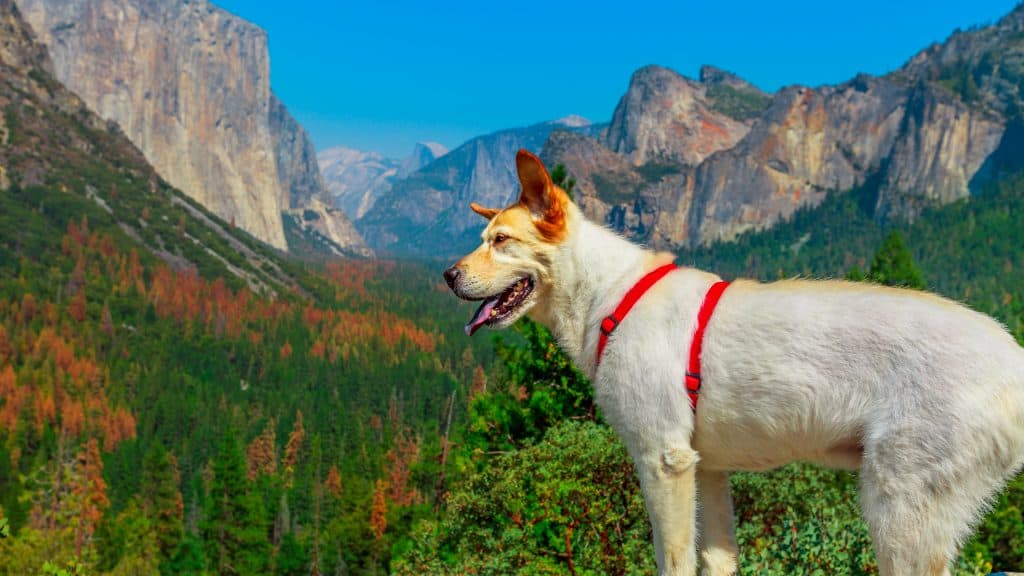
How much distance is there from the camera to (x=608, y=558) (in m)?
9.09

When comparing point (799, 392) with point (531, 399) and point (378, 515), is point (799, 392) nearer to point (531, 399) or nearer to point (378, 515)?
point (531, 399)

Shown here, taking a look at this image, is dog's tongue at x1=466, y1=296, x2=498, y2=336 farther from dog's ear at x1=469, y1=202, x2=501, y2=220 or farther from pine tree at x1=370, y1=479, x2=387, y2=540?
pine tree at x1=370, y1=479, x2=387, y2=540

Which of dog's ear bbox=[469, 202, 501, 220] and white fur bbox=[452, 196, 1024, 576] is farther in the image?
dog's ear bbox=[469, 202, 501, 220]

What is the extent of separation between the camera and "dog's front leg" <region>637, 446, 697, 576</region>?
3893mm

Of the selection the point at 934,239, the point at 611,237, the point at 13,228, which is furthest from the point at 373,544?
the point at 934,239

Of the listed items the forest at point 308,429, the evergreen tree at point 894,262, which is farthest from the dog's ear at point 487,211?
the evergreen tree at point 894,262

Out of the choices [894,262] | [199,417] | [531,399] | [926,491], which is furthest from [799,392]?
[199,417]

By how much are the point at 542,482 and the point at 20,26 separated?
235m

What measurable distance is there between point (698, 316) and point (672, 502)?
1.03 m

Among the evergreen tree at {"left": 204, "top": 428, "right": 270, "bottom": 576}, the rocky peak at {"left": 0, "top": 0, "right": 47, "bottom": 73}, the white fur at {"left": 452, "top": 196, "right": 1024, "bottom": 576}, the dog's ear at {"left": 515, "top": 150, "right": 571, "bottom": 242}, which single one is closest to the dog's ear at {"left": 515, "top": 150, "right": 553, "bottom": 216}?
the dog's ear at {"left": 515, "top": 150, "right": 571, "bottom": 242}

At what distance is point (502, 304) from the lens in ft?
14.8

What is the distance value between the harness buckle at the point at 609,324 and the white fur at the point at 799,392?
61mm

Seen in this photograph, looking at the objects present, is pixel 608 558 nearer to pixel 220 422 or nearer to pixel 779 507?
pixel 779 507

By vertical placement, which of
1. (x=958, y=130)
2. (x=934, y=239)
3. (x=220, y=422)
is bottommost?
(x=220, y=422)
